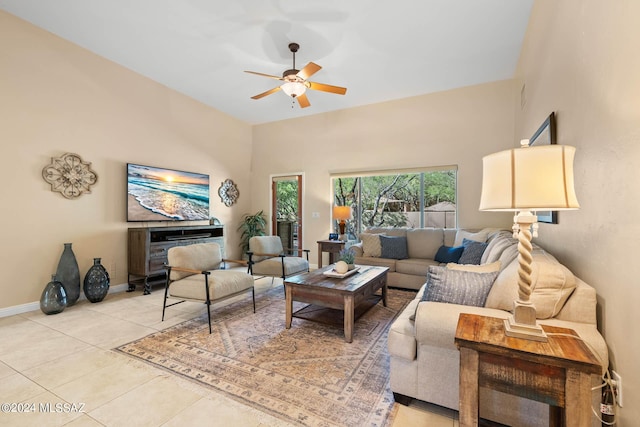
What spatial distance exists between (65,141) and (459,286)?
4824mm

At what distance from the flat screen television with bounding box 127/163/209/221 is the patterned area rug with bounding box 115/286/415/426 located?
231cm

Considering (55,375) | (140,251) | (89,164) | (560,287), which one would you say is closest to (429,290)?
(560,287)

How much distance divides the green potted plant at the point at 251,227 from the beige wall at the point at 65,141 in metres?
1.88

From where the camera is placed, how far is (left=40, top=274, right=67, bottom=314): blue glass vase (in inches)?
127

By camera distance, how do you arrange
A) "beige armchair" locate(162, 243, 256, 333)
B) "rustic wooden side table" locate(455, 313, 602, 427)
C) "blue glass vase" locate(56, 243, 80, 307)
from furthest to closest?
"blue glass vase" locate(56, 243, 80, 307) < "beige armchair" locate(162, 243, 256, 333) < "rustic wooden side table" locate(455, 313, 602, 427)

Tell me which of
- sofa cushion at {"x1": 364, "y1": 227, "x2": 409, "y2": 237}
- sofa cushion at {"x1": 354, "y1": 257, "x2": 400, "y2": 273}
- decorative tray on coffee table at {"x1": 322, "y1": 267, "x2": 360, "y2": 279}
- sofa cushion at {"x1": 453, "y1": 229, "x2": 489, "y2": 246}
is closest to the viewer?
decorative tray on coffee table at {"x1": 322, "y1": 267, "x2": 360, "y2": 279}

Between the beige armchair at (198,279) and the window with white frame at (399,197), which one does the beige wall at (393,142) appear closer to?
the window with white frame at (399,197)

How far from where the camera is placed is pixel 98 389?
1910 mm

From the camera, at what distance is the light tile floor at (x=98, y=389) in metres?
1.64

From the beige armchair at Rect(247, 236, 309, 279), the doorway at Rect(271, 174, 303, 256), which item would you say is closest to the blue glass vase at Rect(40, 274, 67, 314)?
the beige armchair at Rect(247, 236, 309, 279)

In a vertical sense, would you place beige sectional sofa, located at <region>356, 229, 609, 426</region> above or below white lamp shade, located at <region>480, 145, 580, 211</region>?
below

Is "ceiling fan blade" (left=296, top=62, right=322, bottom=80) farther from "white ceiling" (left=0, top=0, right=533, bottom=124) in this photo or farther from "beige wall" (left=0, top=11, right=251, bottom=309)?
"beige wall" (left=0, top=11, right=251, bottom=309)

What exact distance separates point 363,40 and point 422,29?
0.69 meters

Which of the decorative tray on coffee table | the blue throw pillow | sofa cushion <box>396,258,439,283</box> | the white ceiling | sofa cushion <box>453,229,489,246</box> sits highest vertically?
the white ceiling
